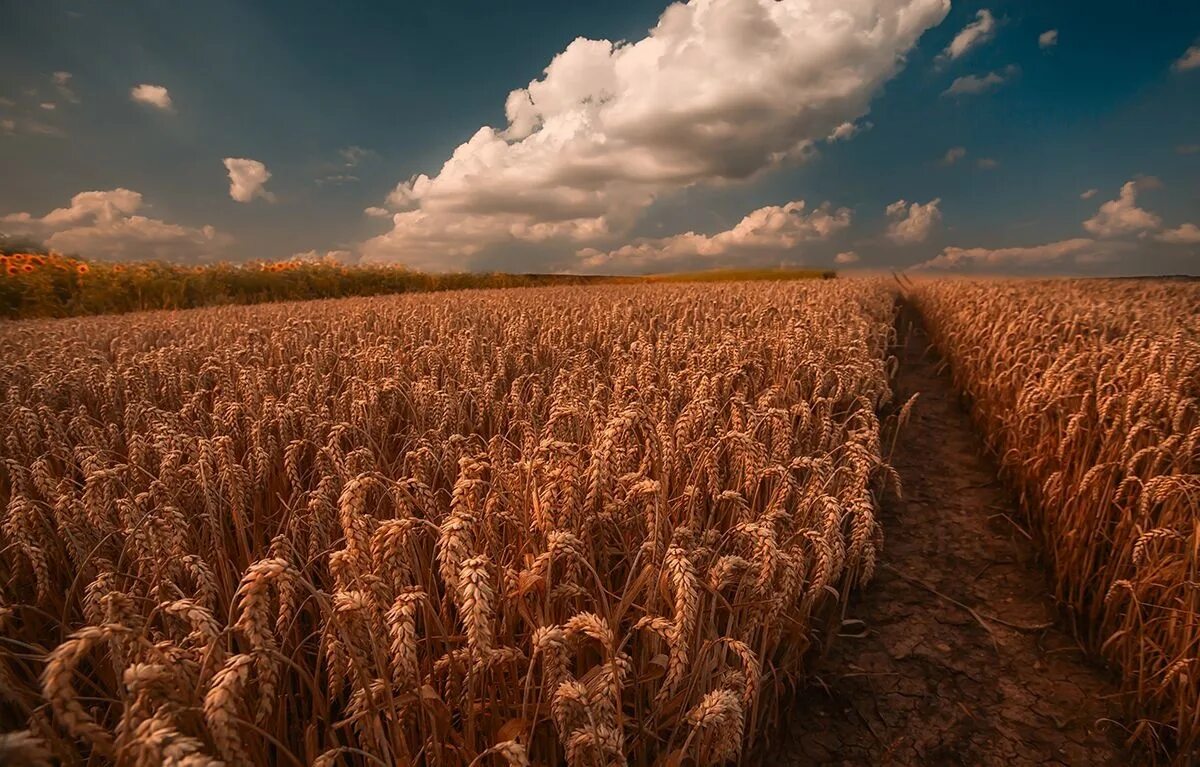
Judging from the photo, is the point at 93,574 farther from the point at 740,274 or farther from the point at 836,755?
the point at 740,274

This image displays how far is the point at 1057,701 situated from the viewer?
107 inches

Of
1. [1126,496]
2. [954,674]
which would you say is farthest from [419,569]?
[1126,496]

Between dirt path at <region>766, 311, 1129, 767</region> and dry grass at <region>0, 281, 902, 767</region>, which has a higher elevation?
dry grass at <region>0, 281, 902, 767</region>

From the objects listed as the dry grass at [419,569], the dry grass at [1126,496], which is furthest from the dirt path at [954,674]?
the dry grass at [419,569]

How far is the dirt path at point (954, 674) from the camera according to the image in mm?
2436

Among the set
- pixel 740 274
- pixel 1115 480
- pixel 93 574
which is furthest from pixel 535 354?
pixel 740 274

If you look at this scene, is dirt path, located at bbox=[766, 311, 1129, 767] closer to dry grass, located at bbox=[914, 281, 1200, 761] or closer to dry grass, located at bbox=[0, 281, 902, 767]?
dry grass, located at bbox=[914, 281, 1200, 761]

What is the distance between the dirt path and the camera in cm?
244

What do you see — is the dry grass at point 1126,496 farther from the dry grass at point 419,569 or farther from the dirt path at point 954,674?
the dry grass at point 419,569

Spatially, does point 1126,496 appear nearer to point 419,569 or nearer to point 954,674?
point 954,674

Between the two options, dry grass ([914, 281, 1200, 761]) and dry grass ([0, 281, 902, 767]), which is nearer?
dry grass ([0, 281, 902, 767])

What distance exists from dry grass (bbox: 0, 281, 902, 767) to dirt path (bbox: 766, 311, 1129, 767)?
0.32m

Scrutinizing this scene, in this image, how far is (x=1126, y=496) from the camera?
339cm

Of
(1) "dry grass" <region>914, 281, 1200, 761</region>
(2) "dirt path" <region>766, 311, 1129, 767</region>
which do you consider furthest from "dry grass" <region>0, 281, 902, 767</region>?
(1) "dry grass" <region>914, 281, 1200, 761</region>
